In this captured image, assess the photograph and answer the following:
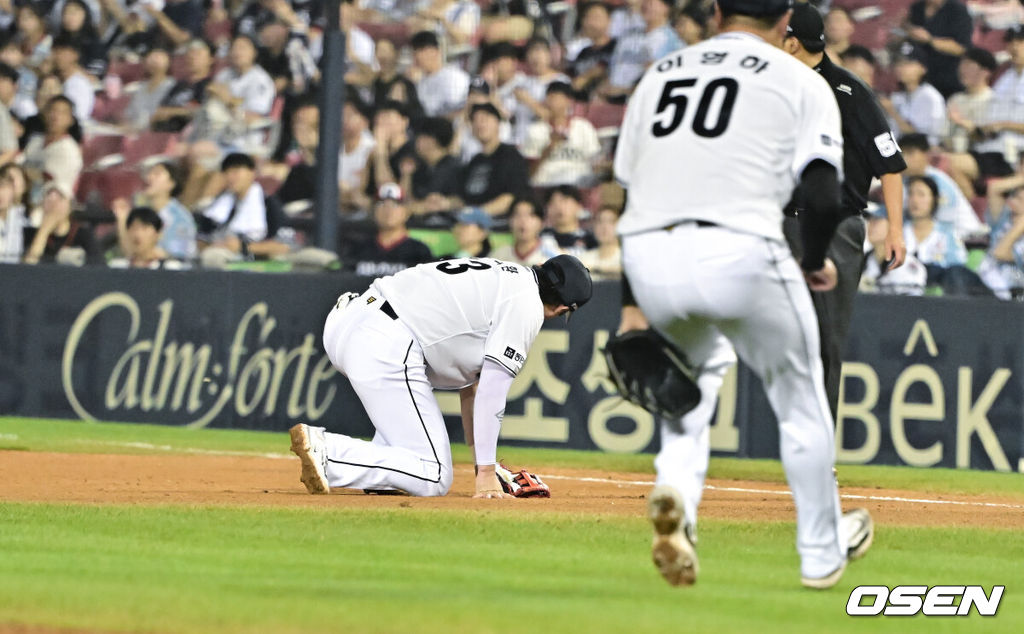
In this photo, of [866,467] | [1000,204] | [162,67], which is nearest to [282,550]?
[866,467]

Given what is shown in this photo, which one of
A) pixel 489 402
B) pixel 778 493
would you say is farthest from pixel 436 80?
pixel 489 402

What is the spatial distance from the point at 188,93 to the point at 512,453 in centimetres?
633

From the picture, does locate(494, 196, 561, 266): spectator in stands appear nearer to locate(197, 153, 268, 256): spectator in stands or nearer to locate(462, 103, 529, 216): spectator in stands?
locate(462, 103, 529, 216): spectator in stands

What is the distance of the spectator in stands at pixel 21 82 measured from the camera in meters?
18.0

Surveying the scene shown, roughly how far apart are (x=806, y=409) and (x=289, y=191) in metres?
11.6

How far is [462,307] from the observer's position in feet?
29.1

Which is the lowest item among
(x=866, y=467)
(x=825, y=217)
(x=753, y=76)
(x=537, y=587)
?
(x=866, y=467)

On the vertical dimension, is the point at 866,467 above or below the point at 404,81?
below

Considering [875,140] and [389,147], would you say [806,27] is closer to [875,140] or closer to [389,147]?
[875,140]

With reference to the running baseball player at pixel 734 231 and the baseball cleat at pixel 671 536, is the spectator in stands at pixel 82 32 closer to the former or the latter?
the running baseball player at pixel 734 231

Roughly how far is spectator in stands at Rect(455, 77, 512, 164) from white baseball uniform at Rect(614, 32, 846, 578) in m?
10.6

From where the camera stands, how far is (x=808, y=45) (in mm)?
8039

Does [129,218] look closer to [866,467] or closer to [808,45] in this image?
[866,467]

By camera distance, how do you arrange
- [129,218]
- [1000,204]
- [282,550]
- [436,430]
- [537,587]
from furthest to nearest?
[129,218] < [1000,204] < [436,430] < [282,550] < [537,587]
